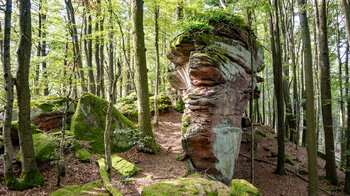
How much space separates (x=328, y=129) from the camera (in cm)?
895

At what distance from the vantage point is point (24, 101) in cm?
431

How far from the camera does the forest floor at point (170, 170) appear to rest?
15.8 feet

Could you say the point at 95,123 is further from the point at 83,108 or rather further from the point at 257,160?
the point at 257,160

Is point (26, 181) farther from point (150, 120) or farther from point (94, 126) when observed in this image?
point (150, 120)

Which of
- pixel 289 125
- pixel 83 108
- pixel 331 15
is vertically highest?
pixel 331 15

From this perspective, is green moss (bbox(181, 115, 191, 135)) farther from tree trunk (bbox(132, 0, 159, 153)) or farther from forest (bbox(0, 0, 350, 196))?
tree trunk (bbox(132, 0, 159, 153))

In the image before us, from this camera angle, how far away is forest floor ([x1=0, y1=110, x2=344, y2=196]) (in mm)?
4809

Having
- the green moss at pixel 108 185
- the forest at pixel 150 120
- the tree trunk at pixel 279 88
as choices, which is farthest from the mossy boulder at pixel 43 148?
the tree trunk at pixel 279 88

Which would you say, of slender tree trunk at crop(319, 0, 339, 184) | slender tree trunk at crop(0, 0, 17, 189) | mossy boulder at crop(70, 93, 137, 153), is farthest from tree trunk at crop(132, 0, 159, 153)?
slender tree trunk at crop(319, 0, 339, 184)

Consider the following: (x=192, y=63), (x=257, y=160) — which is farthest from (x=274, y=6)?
(x=257, y=160)

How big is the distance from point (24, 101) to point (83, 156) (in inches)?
104

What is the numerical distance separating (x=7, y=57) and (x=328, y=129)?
13.8m

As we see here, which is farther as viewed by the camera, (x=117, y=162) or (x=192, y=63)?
(x=192, y=63)

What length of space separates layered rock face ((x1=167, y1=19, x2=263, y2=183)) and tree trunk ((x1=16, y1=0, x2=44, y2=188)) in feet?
16.2
